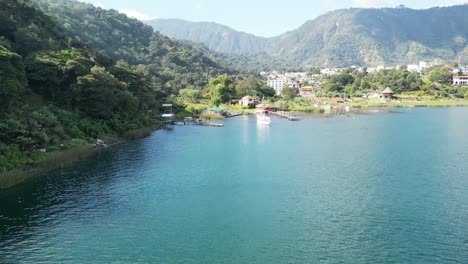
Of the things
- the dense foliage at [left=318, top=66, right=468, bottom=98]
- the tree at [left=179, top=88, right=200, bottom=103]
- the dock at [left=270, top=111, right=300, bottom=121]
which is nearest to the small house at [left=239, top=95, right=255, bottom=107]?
the dock at [left=270, top=111, right=300, bottom=121]

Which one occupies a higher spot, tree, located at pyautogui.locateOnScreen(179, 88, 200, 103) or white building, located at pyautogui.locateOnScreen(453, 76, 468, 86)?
white building, located at pyautogui.locateOnScreen(453, 76, 468, 86)

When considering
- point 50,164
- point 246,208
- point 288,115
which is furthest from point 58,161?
point 288,115

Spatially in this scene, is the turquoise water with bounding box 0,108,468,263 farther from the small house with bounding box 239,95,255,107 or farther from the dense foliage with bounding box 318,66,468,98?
the dense foliage with bounding box 318,66,468,98

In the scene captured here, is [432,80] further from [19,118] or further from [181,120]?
[19,118]

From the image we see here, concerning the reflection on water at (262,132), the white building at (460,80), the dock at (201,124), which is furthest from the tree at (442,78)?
the dock at (201,124)

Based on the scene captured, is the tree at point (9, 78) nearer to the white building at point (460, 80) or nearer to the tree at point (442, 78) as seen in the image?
the tree at point (442, 78)

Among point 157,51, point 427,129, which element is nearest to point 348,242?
point 427,129

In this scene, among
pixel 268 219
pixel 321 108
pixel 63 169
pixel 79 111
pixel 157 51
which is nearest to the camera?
pixel 268 219
